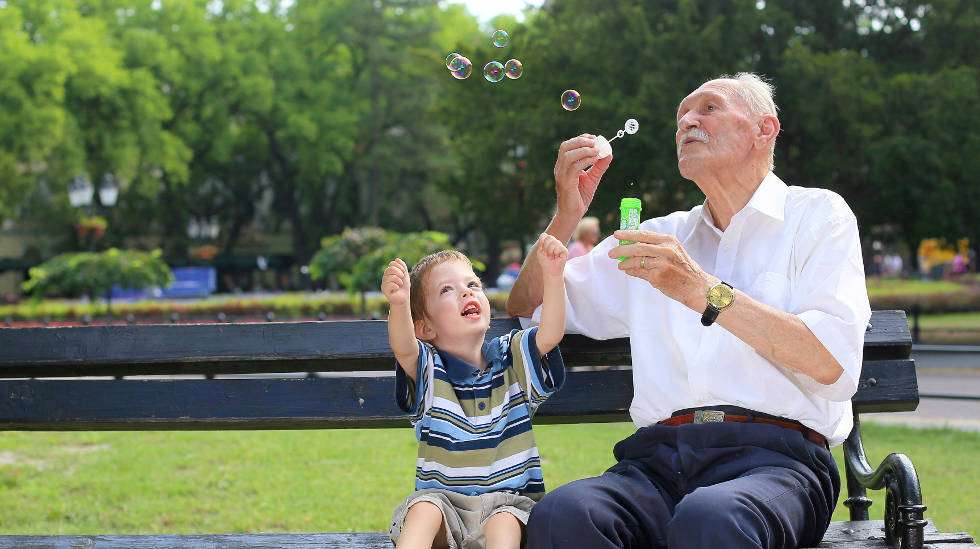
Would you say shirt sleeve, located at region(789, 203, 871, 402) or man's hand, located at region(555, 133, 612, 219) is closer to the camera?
shirt sleeve, located at region(789, 203, 871, 402)

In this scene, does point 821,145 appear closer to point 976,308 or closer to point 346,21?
point 976,308

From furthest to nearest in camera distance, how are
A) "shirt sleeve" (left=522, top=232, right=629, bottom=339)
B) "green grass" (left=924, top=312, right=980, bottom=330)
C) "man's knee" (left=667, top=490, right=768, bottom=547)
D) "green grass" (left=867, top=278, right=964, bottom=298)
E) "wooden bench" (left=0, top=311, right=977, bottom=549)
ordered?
1. "green grass" (left=924, top=312, right=980, bottom=330)
2. "green grass" (left=867, top=278, right=964, bottom=298)
3. "wooden bench" (left=0, top=311, right=977, bottom=549)
4. "shirt sleeve" (left=522, top=232, right=629, bottom=339)
5. "man's knee" (left=667, top=490, right=768, bottom=547)

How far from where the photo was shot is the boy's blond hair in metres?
3.26

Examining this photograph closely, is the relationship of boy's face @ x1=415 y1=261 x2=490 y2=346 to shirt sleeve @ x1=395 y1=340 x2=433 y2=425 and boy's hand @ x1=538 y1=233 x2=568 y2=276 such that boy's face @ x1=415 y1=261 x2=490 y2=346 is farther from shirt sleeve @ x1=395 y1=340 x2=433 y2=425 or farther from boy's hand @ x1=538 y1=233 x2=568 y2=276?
boy's hand @ x1=538 y1=233 x2=568 y2=276

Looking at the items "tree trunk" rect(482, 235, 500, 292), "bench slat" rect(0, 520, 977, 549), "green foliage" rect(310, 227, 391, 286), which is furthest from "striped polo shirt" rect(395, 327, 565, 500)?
"tree trunk" rect(482, 235, 500, 292)

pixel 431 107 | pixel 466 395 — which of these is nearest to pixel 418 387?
pixel 466 395

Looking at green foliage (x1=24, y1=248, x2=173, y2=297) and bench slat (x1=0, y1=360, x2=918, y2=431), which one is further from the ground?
bench slat (x1=0, y1=360, x2=918, y2=431)

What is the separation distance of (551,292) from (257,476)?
4.33m

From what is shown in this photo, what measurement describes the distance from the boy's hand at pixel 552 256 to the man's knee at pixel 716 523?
70 centimetres

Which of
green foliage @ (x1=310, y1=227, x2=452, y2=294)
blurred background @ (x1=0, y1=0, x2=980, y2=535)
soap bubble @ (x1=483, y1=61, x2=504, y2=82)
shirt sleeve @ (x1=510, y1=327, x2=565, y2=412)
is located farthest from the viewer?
green foliage @ (x1=310, y1=227, x2=452, y2=294)

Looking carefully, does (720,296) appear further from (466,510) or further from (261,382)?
(261,382)

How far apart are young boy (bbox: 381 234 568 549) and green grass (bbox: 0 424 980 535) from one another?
2.43 metres

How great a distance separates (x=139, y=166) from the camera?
36562 millimetres

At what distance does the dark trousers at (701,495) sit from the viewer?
2635 millimetres
